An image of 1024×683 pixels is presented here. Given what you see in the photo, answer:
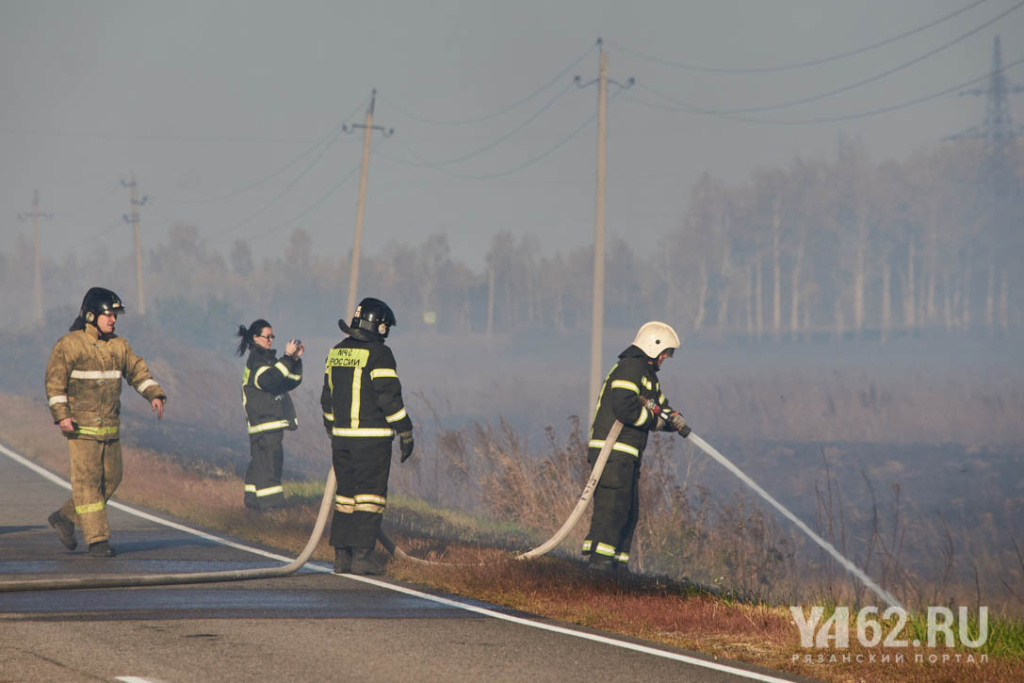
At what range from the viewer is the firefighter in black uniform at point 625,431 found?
9383mm

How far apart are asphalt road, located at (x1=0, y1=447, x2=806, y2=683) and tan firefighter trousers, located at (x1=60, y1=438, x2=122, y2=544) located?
463mm

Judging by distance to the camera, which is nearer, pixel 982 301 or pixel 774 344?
pixel 774 344

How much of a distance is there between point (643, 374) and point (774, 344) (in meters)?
88.0

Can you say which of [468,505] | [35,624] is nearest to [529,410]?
[468,505]

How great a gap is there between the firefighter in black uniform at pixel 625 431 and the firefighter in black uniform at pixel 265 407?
432 centimetres

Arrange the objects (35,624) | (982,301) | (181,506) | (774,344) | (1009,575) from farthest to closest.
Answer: (982,301) < (774,344) < (1009,575) < (181,506) < (35,624)

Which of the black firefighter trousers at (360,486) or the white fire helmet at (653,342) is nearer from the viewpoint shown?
the black firefighter trousers at (360,486)

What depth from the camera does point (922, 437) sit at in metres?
33.3

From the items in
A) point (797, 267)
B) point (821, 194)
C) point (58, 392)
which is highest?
point (821, 194)

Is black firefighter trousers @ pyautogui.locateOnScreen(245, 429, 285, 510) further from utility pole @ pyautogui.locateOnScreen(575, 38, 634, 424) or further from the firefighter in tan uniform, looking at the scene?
utility pole @ pyautogui.locateOnScreen(575, 38, 634, 424)

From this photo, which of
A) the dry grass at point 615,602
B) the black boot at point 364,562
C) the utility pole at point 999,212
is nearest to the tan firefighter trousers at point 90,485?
the dry grass at point 615,602

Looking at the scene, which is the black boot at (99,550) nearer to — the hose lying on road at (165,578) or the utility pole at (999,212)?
the hose lying on road at (165,578)

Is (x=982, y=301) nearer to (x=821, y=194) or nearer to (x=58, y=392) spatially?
(x=821, y=194)

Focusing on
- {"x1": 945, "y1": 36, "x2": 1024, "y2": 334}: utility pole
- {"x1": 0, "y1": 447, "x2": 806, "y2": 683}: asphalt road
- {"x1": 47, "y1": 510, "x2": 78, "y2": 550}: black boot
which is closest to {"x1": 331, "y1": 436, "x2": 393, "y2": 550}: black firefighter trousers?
{"x1": 0, "y1": 447, "x2": 806, "y2": 683}: asphalt road
